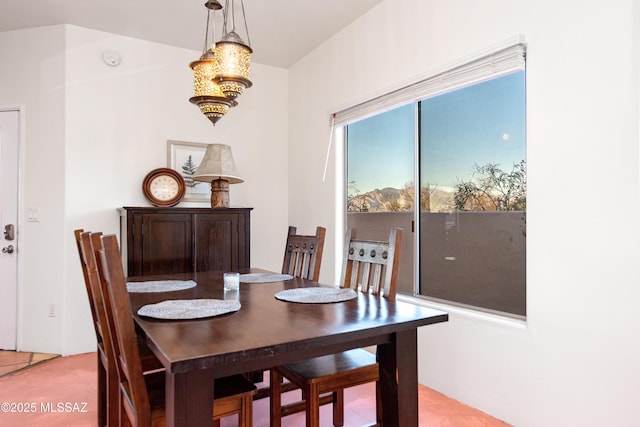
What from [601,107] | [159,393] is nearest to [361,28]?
[601,107]

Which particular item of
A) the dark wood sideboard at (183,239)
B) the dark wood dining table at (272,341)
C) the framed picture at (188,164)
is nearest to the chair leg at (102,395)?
the dark wood dining table at (272,341)

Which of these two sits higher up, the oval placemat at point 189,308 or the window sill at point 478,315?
the oval placemat at point 189,308

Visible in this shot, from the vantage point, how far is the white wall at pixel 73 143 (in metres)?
3.37

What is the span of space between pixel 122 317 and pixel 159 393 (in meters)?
0.42

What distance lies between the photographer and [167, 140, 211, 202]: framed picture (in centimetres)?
379

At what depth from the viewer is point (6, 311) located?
3459mm

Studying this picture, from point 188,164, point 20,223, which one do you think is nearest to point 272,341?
point 188,164

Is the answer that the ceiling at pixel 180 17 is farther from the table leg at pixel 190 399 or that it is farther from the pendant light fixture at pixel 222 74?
the table leg at pixel 190 399

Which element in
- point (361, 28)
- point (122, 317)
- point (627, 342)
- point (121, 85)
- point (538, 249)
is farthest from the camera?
point (121, 85)

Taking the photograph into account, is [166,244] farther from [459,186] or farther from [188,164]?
[459,186]

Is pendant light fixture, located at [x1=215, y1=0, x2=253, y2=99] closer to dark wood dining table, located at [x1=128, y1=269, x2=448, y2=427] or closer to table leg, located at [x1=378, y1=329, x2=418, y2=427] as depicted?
dark wood dining table, located at [x1=128, y1=269, x2=448, y2=427]

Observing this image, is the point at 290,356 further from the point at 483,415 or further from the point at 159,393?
the point at 483,415

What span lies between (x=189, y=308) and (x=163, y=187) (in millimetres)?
2354

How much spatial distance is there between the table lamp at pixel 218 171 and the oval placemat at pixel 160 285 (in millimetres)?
1216
